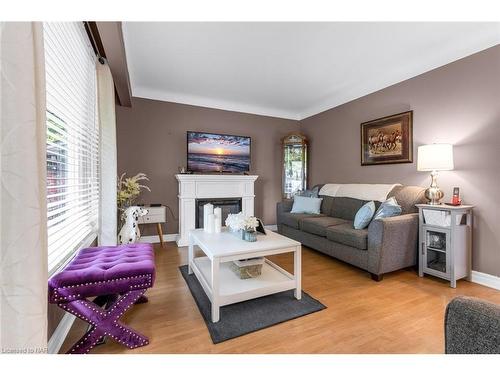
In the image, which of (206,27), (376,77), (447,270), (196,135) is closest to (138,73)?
(196,135)

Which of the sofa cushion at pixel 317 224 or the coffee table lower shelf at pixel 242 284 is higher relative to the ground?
the sofa cushion at pixel 317 224

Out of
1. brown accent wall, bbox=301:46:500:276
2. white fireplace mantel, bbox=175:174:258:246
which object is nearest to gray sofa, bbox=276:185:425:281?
brown accent wall, bbox=301:46:500:276

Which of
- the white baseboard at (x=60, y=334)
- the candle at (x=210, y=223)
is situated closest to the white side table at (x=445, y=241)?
the candle at (x=210, y=223)

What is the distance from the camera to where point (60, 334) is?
1459 mm

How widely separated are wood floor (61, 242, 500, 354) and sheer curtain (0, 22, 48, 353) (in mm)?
837

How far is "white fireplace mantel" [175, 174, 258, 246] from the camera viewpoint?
3764 millimetres

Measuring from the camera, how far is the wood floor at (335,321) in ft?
4.66

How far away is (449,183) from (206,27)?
10.2ft

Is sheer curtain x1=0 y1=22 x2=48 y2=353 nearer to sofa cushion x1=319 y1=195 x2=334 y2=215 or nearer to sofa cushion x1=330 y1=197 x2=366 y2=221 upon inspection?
sofa cushion x1=330 y1=197 x2=366 y2=221

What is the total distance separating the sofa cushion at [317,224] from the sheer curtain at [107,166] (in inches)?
95.3

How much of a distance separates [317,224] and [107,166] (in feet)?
8.67

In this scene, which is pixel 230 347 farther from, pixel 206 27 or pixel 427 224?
pixel 206 27

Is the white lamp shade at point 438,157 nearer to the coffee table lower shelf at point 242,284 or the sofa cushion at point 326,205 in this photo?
the sofa cushion at point 326,205
